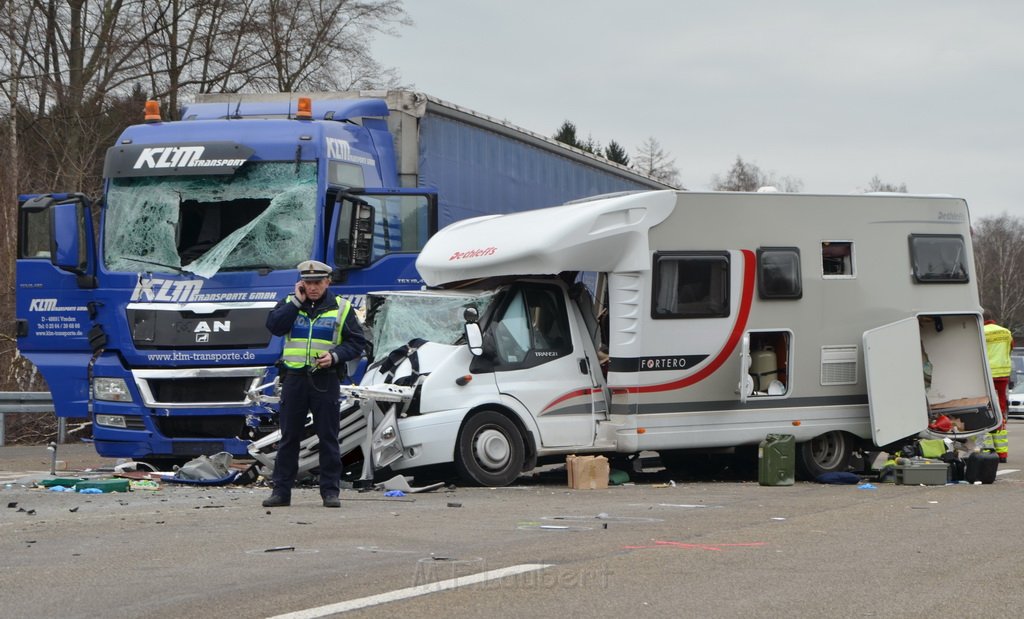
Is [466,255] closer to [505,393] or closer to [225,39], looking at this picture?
[505,393]

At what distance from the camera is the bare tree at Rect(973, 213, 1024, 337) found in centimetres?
10069

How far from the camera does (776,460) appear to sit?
14.2 m

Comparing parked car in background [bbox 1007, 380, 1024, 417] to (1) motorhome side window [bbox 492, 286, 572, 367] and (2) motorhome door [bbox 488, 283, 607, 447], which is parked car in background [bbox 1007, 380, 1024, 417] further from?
(1) motorhome side window [bbox 492, 286, 572, 367]

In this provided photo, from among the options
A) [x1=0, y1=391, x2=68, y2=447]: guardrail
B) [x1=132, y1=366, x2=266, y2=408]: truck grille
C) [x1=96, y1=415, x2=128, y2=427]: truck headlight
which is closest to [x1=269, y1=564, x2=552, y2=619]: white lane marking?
[x1=132, y1=366, x2=266, y2=408]: truck grille

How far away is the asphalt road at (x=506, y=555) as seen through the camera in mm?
6473

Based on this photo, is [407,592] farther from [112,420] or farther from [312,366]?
[112,420]

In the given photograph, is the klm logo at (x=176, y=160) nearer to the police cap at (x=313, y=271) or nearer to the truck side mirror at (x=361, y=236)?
the truck side mirror at (x=361, y=236)

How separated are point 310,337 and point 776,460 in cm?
531

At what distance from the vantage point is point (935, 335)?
51.7 ft

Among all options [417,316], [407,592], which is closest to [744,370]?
[417,316]

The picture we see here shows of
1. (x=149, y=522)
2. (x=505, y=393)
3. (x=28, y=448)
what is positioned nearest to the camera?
(x=149, y=522)

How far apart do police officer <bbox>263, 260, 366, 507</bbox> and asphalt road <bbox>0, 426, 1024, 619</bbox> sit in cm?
30

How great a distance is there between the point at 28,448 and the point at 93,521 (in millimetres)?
10132

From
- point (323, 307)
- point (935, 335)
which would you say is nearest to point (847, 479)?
point (935, 335)
